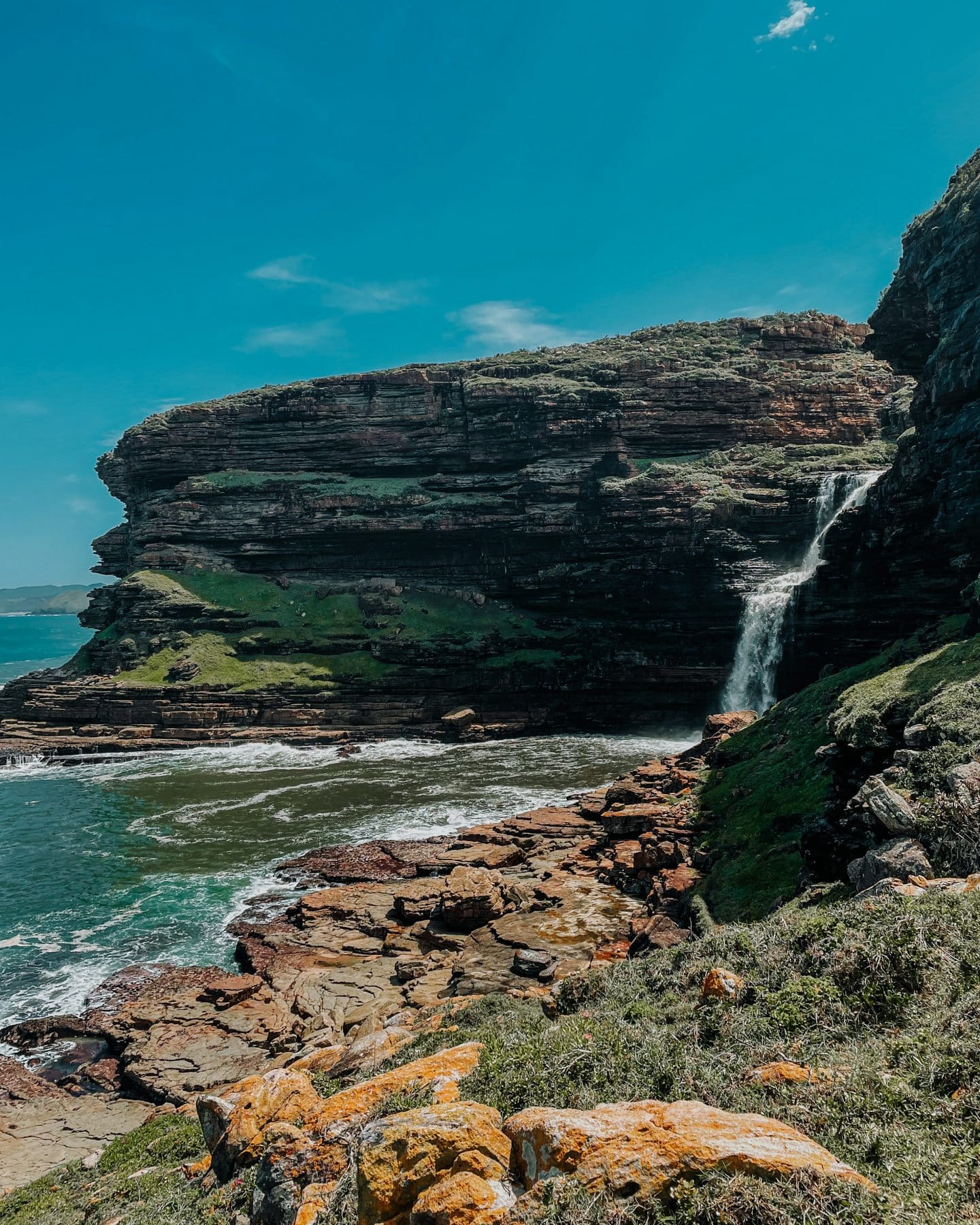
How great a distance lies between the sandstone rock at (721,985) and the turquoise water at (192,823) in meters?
19.7

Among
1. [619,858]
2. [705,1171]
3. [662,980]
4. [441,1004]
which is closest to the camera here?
[705,1171]

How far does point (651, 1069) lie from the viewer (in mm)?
6852

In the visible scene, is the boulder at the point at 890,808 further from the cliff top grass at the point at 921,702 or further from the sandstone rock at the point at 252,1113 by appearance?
the sandstone rock at the point at 252,1113

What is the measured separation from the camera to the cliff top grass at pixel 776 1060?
14.6 feet

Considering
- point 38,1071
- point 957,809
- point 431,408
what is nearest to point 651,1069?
point 957,809

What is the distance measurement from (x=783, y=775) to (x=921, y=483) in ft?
79.3

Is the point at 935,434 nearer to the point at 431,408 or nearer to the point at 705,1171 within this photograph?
the point at 705,1171

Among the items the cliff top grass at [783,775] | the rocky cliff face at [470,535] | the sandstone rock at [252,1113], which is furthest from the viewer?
the rocky cliff face at [470,535]

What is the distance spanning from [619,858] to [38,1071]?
17908mm

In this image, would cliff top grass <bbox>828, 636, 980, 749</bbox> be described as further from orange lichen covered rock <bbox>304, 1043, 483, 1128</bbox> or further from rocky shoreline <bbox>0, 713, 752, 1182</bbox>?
orange lichen covered rock <bbox>304, 1043, 483, 1128</bbox>

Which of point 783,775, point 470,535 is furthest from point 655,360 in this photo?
point 783,775

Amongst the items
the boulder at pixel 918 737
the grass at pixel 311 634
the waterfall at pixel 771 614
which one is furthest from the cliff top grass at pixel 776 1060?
the grass at pixel 311 634

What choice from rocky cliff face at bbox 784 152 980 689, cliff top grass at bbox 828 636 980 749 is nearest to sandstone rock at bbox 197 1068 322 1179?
cliff top grass at bbox 828 636 980 749

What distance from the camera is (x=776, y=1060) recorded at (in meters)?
6.47
